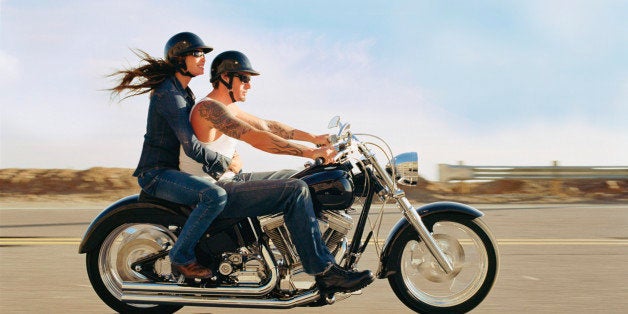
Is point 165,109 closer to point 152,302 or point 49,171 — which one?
point 152,302

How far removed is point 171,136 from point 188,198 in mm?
403

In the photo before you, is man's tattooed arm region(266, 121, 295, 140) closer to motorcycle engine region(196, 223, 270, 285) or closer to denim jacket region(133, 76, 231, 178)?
denim jacket region(133, 76, 231, 178)

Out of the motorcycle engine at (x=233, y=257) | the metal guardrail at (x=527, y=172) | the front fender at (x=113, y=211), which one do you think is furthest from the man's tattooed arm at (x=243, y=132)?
the metal guardrail at (x=527, y=172)

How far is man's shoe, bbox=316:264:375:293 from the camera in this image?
480cm

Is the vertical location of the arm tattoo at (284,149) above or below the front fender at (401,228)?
above

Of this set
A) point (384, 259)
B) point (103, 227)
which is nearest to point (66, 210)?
point (103, 227)

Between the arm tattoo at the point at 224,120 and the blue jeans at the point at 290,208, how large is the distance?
13.4 inches

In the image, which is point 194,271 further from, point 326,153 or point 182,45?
point 182,45

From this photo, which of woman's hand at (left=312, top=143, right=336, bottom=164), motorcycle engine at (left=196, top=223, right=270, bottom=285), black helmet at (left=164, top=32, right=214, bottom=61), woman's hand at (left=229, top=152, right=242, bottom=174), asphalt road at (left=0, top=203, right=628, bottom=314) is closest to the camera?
woman's hand at (left=312, top=143, right=336, bottom=164)

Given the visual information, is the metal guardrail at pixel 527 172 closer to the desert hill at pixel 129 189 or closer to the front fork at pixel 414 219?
the desert hill at pixel 129 189

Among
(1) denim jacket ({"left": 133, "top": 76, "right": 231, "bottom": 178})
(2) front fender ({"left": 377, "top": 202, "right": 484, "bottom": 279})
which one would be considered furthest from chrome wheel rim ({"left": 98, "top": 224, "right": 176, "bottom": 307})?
(2) front fender ({"left": 377, "top": 202, "right": 484, "bottom": 279})

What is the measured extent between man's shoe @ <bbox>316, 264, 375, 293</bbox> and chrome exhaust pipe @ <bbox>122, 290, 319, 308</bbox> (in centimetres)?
8

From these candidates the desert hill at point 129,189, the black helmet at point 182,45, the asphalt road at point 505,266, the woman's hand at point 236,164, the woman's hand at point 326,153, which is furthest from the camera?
the desert hill at point 129,189

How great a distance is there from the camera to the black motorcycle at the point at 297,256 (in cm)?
487
